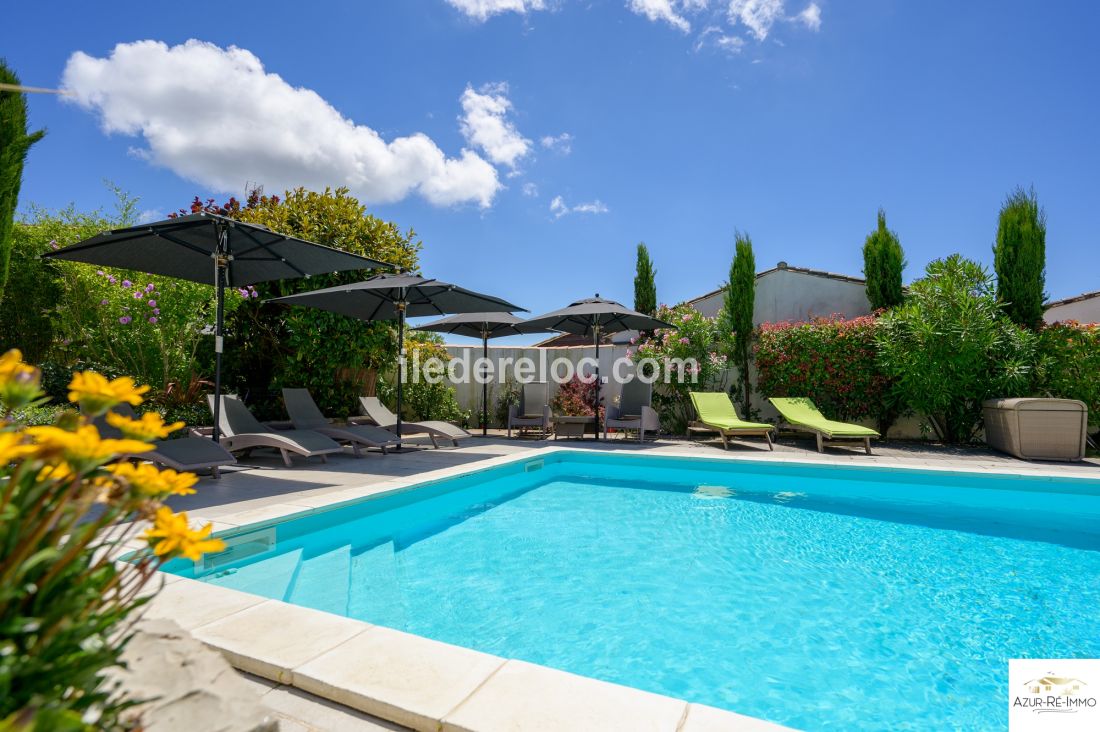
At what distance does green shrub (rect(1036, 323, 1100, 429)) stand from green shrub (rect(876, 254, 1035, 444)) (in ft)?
0.73

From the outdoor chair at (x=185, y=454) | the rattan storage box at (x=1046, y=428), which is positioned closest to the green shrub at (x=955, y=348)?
the rattan storage box at (x=1046, y=428)

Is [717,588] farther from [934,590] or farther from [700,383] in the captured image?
[700,383]

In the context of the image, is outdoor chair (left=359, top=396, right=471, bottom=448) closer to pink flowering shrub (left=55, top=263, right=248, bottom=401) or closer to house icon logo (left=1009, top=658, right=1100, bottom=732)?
pink flowering shrub (left=55, top=263, right=248, bottom=401)

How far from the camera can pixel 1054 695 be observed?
2383 millimetres

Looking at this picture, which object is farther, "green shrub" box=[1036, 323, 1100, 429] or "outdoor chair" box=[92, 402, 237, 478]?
"green shrub" box=[1036, 323, 1100, 429]

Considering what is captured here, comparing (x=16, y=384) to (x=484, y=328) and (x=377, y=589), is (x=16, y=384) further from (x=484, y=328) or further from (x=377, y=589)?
(x=484, y=328)

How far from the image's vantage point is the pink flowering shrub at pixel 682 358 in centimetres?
1127

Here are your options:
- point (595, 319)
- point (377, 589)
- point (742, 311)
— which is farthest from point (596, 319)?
point (377, 589)

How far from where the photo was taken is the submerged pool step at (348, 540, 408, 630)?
10.5ft

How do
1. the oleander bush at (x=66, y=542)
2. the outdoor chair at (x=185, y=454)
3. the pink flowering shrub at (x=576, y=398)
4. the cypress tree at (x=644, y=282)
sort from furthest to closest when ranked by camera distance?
the cypress tree at (x=644, y=282) < the pink flowering shrub at (x=576, y=398) < the outdoor chair at (x=185, y=454) < the oleander bush at (x=66, y=542)

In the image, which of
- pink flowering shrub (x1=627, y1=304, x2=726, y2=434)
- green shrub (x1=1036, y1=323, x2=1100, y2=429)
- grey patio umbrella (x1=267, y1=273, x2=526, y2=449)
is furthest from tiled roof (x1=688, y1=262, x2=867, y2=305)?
grey patio umbrella (x1=267, y1=273, x2=526, y2=449)

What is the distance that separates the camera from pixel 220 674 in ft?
4.07

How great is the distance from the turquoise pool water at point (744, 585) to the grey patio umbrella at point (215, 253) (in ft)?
10.6

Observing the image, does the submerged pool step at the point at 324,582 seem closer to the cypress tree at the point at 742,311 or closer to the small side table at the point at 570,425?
the small side table at the point at 570,425
